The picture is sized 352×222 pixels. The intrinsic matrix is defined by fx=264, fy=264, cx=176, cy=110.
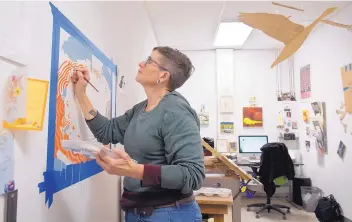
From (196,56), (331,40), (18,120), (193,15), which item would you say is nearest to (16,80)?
(18,120)

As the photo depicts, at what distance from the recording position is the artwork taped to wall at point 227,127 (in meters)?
4.97

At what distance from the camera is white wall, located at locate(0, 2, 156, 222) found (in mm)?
796

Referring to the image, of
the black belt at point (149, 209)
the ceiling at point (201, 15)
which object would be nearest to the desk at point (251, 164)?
the ceiling at point (201, 15)

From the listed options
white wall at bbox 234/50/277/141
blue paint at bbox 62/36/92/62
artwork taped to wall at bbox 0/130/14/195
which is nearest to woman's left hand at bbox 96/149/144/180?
artwork taped to wall at bbox 0/130/14/195

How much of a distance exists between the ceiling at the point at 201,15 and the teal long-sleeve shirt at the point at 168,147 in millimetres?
1789

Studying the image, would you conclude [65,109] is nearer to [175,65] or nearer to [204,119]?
[175,65]

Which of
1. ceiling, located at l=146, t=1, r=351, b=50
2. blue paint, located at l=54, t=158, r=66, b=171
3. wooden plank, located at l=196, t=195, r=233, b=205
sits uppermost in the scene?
ceiling, located at l=146, t=1, r=351, b=50

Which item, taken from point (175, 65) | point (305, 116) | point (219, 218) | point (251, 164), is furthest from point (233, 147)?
point (175, 65)

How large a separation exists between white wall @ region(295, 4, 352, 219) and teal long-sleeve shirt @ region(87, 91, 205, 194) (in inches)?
104

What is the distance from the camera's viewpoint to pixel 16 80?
0.72 meters

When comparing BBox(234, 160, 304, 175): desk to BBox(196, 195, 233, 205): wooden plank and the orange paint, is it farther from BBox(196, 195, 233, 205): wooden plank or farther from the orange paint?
the orange paint

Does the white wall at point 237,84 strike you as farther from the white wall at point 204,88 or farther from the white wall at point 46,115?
Result: the white wall at point 46,115

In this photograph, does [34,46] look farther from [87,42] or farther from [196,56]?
[196,56]

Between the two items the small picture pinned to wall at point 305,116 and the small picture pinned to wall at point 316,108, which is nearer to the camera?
the small picture pinned to wall at point 316,108
